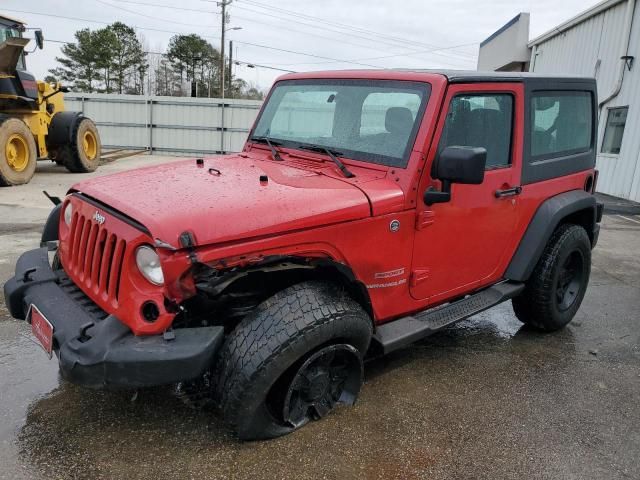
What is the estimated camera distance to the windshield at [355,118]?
10.1ft

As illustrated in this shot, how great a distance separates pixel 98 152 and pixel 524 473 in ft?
44.7

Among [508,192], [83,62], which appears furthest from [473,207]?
[83,62]

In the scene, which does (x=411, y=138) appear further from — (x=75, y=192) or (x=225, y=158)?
(x=75, y=192)

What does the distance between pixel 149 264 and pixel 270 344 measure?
646 mm

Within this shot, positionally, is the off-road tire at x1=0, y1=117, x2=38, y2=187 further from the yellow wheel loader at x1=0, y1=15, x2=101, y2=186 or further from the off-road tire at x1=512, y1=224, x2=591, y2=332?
the off-road tire at x1=512, y1=224, x2=591, y2=332

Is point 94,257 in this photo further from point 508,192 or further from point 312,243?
point 508,192

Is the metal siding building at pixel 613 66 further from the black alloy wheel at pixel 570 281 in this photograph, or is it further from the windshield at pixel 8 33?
the windshield at pixel 8 33

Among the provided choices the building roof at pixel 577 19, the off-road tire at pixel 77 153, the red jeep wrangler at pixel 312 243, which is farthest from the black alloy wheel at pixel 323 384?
the building roof at pixel 577 19

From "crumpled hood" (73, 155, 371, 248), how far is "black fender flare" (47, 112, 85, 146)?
10458mm

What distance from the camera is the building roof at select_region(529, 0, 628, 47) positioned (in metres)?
12.5

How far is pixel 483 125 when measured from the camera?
3400 millimetres

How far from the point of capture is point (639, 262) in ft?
22.0

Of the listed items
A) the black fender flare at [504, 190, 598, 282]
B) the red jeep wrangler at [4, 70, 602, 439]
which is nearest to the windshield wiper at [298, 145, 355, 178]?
the red jeep wrangler at [4, 70, 602, 439]

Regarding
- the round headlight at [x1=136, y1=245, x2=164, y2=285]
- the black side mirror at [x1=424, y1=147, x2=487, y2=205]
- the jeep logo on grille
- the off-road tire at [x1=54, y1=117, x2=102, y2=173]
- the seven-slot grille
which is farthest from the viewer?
the off-road tire at [x1=54, y1=117, x2=102, y2=173]
